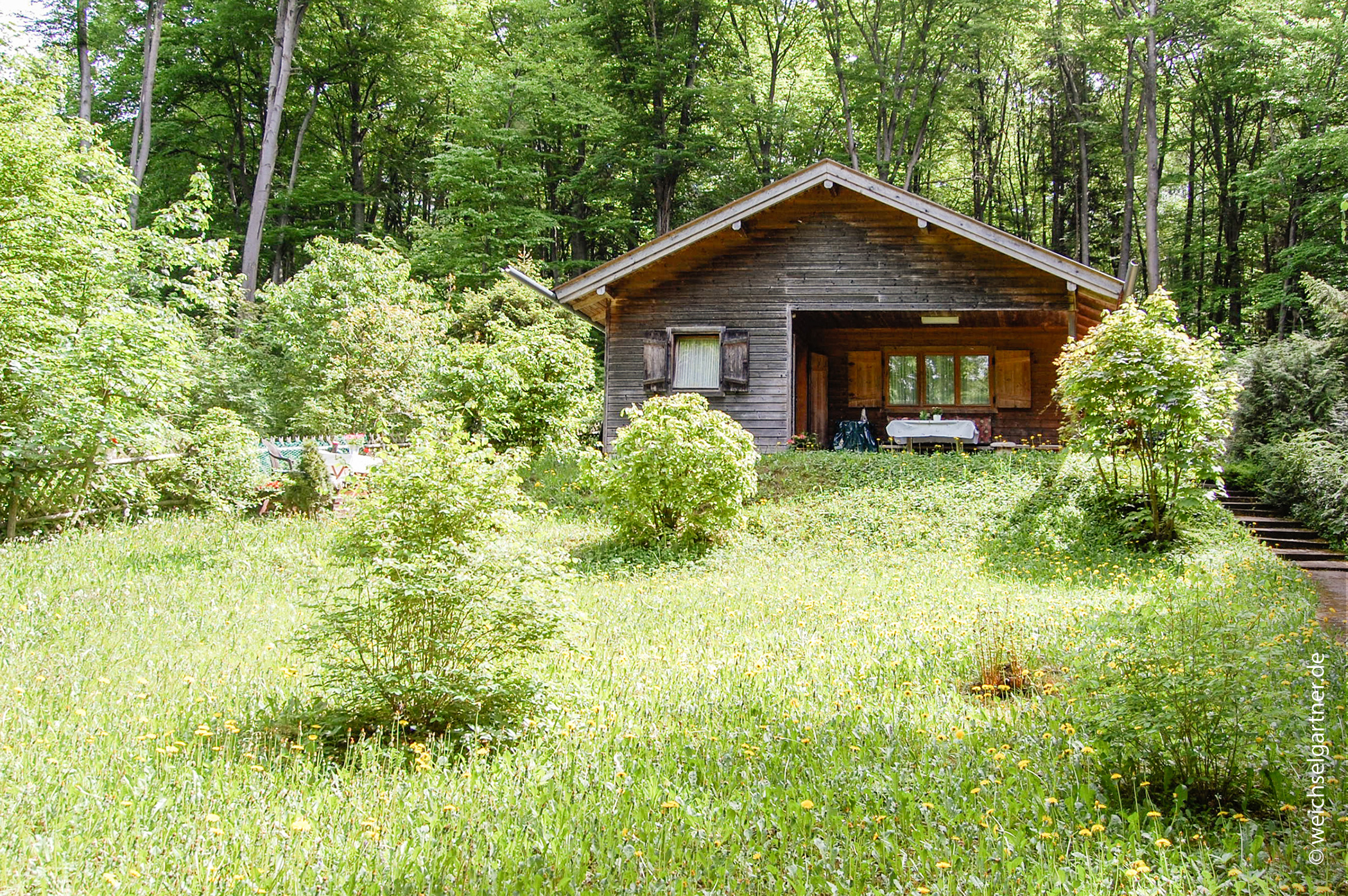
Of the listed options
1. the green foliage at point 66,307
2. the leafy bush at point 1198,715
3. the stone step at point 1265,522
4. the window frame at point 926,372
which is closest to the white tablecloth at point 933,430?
the window frame at point 926,372

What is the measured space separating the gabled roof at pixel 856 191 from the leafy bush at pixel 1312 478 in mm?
3654

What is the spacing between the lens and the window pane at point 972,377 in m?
18.9

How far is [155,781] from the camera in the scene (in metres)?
3.68

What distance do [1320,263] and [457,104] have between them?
28.2 metres

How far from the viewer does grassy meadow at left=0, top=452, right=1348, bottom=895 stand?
3.08 m

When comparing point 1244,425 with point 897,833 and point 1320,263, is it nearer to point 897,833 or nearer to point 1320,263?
point 1320,263

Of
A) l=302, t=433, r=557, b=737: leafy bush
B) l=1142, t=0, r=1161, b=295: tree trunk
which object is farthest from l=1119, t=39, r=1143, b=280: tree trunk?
l=302, t=433, r=557, b=737: leafy bush

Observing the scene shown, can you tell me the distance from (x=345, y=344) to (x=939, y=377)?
13.1 m

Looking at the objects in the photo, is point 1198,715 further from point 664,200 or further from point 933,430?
point 664,200

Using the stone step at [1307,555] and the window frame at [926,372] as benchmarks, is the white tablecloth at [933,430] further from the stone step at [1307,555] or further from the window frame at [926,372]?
the stone step at [1307,555]

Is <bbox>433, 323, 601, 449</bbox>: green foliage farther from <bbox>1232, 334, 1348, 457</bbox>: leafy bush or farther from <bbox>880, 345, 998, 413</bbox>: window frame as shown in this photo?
<bbox>1232, 334, 1348, 457</bbox>: leafy bush

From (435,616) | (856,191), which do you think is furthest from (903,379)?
(435,616)

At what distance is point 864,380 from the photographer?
19531mm

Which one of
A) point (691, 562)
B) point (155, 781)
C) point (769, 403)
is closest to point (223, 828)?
point (155, 781)
